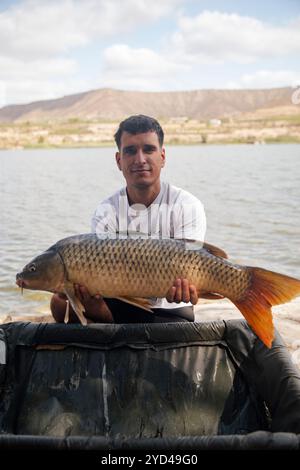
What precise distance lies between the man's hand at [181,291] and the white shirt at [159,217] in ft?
1.73

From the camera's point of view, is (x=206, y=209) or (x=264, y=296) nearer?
(x=264, y=296)

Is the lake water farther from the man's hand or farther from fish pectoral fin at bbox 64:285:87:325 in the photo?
the man's hand

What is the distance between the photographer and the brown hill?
98.2m

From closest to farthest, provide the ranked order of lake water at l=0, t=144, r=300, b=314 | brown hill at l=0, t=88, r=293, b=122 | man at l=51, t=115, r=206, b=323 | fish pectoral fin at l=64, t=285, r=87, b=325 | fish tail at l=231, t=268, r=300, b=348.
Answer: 1. fish tail at l=231, t=268, r=300, b=348
2. fish pectoral fin at l=64, t=285, r=87, b=325
3. man at l=51, t=115, r=206, b=323
4. lake water at l=0, t=144, r=300, b=314
5. brown hill at l=0, t=88, r=293, b=122

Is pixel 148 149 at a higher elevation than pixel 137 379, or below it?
higher

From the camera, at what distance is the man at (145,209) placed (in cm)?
251

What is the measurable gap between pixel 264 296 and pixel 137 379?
23.8 inches

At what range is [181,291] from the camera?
6.64 ft

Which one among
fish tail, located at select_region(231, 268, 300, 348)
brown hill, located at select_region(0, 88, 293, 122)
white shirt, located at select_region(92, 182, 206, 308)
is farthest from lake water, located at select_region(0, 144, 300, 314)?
brown hill, located at select_region(0, 88, 293, 122)

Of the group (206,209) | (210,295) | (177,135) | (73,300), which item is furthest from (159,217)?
(177,135)

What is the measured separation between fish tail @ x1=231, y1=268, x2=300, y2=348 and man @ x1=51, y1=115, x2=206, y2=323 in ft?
1.73

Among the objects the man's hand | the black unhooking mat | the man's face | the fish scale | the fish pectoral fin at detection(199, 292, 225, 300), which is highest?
the man's face

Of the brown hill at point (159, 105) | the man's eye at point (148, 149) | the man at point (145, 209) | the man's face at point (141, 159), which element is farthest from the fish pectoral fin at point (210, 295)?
the brown hill at point (159, 105)

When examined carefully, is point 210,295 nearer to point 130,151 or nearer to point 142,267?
point 142,267
